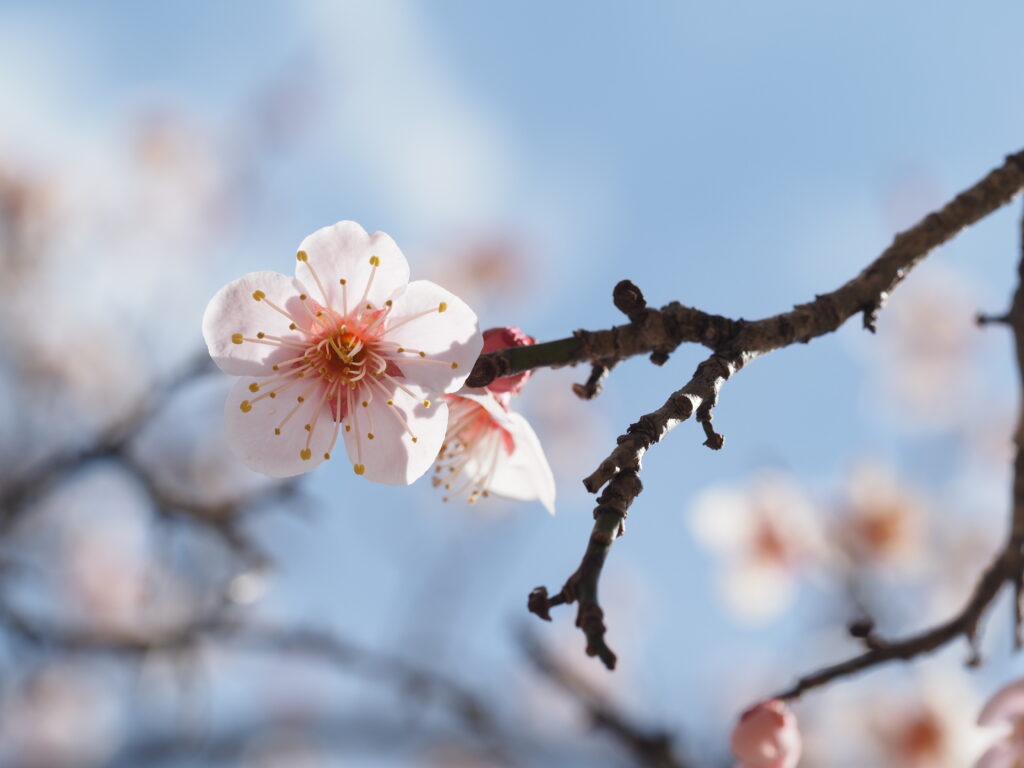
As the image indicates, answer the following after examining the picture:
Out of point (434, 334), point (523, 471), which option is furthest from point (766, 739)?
point (434, 334)

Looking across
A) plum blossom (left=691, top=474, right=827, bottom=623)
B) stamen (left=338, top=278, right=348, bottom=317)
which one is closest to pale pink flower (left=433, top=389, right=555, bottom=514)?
stamen (left=338, top=278, right=348, bottom=317)

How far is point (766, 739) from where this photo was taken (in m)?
1.46

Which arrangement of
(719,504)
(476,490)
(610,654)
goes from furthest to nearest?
1. (719,504)
2. (476,490)
3. (610,654)

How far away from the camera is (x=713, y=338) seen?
1.24m

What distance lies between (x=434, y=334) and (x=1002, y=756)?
123cm

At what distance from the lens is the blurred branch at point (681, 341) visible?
964 mm

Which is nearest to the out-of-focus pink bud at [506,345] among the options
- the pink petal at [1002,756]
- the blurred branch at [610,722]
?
the pink petal at [1002,756]

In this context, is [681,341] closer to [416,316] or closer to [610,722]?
[416,316]

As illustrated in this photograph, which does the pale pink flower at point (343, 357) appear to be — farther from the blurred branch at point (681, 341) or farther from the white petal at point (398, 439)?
the blurred branch at point (681, 341)

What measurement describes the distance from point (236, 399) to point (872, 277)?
997 millimetres

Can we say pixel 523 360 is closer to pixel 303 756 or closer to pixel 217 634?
pixel 217 634

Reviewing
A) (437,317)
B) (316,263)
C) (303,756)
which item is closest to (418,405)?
(437,317)

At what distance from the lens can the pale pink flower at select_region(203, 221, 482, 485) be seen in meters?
1.46

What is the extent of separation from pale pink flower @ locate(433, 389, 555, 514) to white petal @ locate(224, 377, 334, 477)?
0.78 ft
